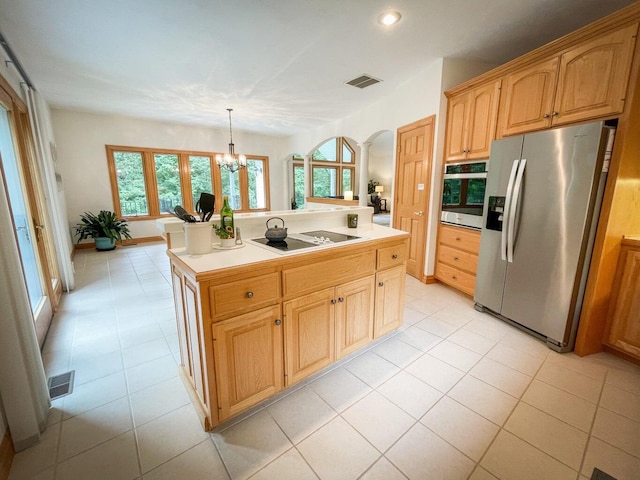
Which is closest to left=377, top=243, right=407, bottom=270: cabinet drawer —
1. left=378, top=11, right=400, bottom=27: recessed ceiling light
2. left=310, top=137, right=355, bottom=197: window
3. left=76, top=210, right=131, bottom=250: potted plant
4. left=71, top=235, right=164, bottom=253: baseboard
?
left=378, top=11, right=400, bottom=27: recessed ceiling light

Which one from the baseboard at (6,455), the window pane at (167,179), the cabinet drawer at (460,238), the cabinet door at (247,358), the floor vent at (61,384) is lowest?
the floor vent at (61,384)

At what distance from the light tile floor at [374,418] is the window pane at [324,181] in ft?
25.4

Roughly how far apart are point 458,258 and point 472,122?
1.49 metres

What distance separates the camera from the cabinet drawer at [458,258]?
2902mm

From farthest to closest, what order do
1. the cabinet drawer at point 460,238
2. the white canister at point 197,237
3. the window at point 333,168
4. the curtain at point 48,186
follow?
the window at point 333,168 < the curtain at point 48,186 < the cabinet drawer at point 460,238 < the white canister at point 197,237

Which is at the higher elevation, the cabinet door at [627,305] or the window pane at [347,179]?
the window pane at [347,179]

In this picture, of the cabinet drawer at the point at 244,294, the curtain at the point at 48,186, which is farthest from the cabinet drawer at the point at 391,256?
the curtain at the point at 48,186

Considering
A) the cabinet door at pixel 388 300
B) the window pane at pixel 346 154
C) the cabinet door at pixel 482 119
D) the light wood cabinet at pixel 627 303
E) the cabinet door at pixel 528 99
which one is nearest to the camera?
the light wood cabinet at pixel 627 303

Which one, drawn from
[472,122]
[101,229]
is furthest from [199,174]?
[472,122]

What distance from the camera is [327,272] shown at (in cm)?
167

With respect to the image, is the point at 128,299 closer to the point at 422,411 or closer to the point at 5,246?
the point at 5,246

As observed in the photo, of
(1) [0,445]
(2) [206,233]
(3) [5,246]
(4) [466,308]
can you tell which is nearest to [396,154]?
(4) [466,308]

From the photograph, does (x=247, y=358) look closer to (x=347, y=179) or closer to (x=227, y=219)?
(x=227, y=219)

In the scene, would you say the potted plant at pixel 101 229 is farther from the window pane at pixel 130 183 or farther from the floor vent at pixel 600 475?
the floor vent at pixel 600 475
